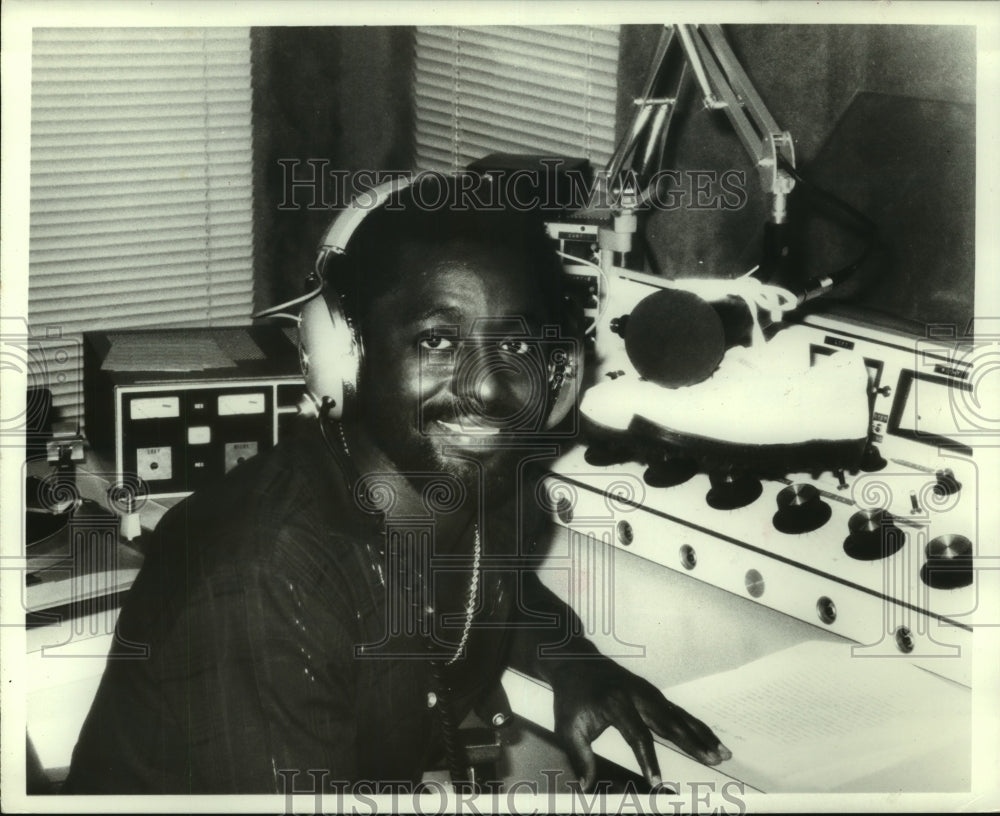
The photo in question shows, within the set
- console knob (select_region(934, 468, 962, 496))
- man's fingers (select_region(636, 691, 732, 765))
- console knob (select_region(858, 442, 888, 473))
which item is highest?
console knob (select_region(858, 442, 888, 473))

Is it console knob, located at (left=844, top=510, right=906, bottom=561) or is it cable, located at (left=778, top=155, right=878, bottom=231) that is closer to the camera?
console knob, located at (left=844, top=510, right=906, bottom=561)

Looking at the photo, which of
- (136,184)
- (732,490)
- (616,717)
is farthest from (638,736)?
(136,184)

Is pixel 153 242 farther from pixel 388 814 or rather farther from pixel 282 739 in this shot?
pixel 388 814

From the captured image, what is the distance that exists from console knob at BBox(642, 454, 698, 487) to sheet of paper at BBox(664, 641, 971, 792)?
0.24 meters

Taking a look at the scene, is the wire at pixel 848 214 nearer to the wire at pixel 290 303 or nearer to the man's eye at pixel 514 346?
the man's eye at pixel 514 346

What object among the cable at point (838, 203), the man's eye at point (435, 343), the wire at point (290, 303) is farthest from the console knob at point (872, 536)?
the wire at point (290, 303)

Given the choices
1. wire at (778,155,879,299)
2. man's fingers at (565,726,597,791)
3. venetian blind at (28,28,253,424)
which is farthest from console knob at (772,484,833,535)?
venetian blind at (28,28,253,424)

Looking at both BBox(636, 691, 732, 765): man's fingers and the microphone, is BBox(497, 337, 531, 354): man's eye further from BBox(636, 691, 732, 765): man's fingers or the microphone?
BBox(636, 691, 732, 765): man's fingers

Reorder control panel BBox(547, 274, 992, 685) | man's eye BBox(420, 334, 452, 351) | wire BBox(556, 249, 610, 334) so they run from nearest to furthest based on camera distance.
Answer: control panel BBox(547, 274, 992, 685)
man's eye BBox(420, 334, 452, 351)
wire BBox(556, 249, 610, 334)

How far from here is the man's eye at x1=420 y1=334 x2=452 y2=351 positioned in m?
1.23

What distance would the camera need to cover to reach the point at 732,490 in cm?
123


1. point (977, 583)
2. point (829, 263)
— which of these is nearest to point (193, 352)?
point (829, 263)

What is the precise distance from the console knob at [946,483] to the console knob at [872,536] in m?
0.11

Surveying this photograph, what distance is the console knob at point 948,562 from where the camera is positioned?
122cm
